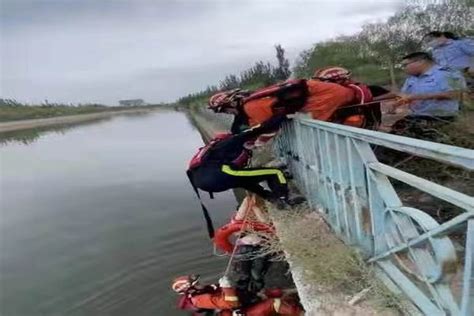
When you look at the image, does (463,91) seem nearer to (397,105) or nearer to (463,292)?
(397,105)

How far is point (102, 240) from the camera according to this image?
877cm

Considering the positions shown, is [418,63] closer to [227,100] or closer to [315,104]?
[315,104]

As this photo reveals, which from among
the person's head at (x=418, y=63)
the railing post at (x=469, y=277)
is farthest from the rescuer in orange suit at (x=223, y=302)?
the person's head at (x=418, y=63)

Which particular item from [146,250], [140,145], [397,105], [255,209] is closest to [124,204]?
[146,250]

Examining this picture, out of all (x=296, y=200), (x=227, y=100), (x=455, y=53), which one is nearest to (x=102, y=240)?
(x=296, y=200)

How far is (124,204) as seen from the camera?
37.2ft

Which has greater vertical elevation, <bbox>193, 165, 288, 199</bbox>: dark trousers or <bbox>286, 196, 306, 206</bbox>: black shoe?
<bbox>193, 165, 288, 199</bbox>: dark trousers

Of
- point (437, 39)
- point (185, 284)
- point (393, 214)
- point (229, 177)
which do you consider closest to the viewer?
point (393, 214)

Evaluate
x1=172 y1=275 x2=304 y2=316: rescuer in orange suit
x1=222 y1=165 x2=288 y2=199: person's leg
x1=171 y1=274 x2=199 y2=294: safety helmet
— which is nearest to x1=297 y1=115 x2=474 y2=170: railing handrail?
x1=222 y1=165 x2=288 y2=199: person's leg

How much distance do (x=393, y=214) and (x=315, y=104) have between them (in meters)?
1.93

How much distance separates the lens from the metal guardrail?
83.9 inches

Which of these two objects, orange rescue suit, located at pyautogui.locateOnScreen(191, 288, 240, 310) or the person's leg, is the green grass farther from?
the person's leg

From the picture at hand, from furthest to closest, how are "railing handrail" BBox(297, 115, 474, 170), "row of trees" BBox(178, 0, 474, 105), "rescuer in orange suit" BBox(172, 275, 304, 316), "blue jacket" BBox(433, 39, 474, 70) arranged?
"row of trees" BBox(178, 0, 474, 105) < "blue jacket" BBox(433, 39, 474, 70) < "rescuer in orange suit" BBox(172, 275, 304, 316) < "railing handrail" BBox(297, 115, 474, 170)

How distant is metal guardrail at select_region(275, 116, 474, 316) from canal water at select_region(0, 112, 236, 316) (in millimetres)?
2702
